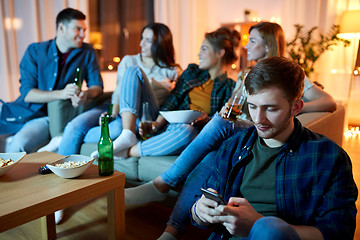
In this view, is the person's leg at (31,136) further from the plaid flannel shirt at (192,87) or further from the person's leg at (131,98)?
the plaid flannel shirt at (192,87)

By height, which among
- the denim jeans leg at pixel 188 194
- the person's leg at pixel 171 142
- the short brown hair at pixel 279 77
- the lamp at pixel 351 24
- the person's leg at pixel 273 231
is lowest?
the denim jeans leg at pixel 188 194

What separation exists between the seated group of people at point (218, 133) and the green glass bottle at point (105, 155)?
1.05 feet

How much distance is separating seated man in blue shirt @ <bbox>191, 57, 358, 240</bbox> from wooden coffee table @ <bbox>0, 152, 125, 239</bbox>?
363 mm

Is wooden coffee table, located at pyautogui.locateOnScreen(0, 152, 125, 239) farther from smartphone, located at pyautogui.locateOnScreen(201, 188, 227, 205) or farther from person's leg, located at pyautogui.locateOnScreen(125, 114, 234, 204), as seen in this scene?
smartphone, located at pyautogui.locateOnScreen(201, 188, 227, 205)

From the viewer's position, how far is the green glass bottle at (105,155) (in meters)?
1.28

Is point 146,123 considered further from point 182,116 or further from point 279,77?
point 279,77

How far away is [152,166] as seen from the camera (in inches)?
68.2

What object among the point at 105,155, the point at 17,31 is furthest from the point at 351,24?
the point at 17,31

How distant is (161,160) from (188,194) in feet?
1.12

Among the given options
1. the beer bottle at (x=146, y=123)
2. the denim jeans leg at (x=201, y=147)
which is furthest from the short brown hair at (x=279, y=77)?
the beer bottle at (x=146, y=123)

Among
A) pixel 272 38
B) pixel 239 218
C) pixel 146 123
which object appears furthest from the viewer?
pixel 146 123

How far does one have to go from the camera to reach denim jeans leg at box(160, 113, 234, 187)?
1496mm

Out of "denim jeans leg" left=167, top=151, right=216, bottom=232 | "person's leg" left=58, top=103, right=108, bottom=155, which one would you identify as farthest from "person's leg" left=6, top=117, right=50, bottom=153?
"denim jeans leg" left=167, top=151, right=216, bottom=232

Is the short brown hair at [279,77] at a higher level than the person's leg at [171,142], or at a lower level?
higher
